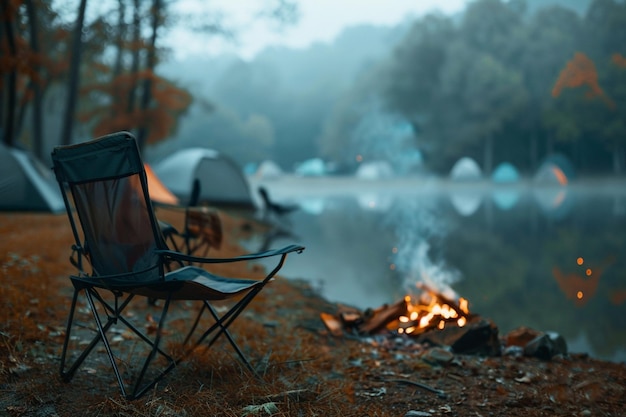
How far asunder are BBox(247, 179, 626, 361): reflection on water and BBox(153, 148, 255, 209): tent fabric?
2.29 meters

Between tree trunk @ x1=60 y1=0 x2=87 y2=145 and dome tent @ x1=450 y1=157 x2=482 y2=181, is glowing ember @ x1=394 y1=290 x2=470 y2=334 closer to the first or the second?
tree trunk @ x1=60 y1=0 x2=87 y2=145

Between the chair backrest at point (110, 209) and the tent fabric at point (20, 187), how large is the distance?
7.36 metres

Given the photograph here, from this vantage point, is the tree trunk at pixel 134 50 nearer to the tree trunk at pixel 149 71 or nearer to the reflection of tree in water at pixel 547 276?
the tree trunk at pixel 149 71

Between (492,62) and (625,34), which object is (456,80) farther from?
(625,34)

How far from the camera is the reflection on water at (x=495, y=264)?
4828mm

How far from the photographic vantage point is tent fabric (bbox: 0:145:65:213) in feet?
29.5

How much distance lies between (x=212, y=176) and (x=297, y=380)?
478 inches

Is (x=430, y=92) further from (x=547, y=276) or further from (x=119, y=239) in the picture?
(x=119, y=239)

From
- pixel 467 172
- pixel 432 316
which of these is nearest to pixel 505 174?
pixel 467 172

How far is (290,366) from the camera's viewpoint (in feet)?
9.02

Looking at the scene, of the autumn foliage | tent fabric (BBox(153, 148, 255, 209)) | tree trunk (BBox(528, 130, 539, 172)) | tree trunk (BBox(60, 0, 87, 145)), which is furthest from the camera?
tree trunk (BBox(528, 130, 539, 172))

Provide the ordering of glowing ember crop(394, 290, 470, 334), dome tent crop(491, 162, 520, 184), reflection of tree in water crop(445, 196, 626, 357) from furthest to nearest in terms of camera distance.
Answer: dome tent crop(491, 162, 520, 184) → reflection of tree in water crop(445, 196, 626, 357) → glowing ember crop(394, 290, 470, 334)

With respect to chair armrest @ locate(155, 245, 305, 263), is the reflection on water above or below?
below

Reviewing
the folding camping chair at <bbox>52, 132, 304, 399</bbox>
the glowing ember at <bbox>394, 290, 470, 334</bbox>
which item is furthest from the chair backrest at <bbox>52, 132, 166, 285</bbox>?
the glowing ember at <bbox>394, 290, 470, 334</bbox>
